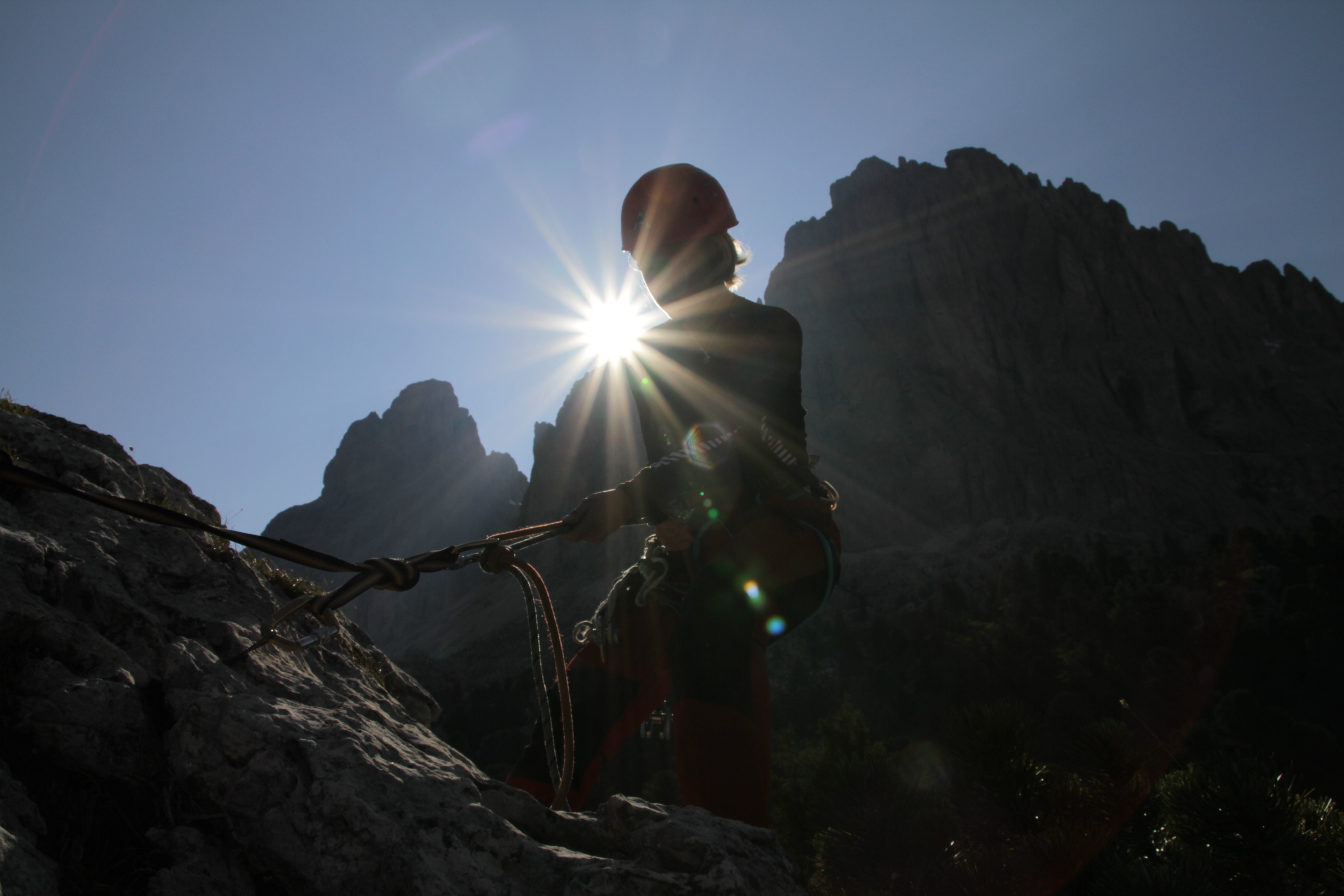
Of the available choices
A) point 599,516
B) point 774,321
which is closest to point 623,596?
point 599,516

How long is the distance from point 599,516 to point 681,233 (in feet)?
5.88

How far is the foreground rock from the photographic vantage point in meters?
→ 1.64

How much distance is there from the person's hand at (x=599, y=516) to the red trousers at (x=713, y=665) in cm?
37

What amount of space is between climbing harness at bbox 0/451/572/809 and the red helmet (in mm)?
1892

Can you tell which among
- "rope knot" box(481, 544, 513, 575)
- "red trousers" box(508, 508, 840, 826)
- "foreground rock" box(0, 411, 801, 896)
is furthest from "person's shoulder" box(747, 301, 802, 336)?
"foreground rock" box(0, 411, 801, 896)

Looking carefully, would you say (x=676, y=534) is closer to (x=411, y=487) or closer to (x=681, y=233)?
(x=681, y=233)

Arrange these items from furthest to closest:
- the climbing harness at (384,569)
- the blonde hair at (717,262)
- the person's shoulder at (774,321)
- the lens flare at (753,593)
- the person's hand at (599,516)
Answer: the blonde hair at (717,262) < the person's shoulder at (774,321) < the person's hand at (599,516) < the lens flare at (753,593) < the climbing harness at (384,569)

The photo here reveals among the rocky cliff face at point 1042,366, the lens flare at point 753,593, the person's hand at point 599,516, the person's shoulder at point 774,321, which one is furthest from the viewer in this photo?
the rocky cliff face at point 1042,366

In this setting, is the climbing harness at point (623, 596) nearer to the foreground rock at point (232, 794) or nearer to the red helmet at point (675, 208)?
the foreground rock at point (232, 794)

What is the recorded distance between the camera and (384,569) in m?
2.04

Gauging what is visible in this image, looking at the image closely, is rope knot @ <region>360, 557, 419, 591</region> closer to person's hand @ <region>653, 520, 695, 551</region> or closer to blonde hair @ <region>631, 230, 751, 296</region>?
person's hand @ <region>653, 520, 695, 551</region>

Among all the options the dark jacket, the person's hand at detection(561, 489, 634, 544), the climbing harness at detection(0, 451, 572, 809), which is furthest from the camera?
the dark jacket

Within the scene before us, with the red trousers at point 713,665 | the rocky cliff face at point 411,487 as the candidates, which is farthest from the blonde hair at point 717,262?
the rocky cliff face at point 411,487

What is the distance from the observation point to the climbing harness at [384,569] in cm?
185
